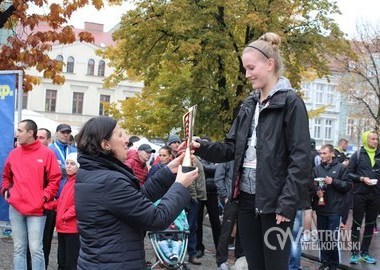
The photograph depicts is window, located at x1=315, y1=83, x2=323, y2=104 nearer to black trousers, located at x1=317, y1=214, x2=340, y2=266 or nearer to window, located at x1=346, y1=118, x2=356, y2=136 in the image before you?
window, located at x1=346, y1=118, x2=356, y2=136

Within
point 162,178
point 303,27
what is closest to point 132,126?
point 303,27

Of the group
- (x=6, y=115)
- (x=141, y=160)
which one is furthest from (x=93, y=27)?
(x=6, y=115)

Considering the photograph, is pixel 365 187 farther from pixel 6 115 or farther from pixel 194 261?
pixel 6 115

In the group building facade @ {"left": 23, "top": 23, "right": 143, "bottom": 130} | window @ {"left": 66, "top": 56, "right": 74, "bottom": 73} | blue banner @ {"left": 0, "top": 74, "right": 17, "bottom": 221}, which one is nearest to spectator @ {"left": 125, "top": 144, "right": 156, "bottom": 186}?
blue banner @ {"left": 0, "top": 74, "right": 17, "bottom": 221}

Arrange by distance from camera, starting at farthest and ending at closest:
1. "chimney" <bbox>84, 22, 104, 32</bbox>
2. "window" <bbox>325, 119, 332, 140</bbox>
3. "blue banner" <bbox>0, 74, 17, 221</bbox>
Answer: "window" <bbox>325, 119, 332, 140</bbox> < "chimney" <bbox>84, 22, 104, 32</bbox> < "blue banner" <bbox>0, 74, 17, 221</bbox>

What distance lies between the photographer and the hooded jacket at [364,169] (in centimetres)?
1001

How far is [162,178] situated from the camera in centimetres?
405

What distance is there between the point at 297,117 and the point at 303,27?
1814 centimetres

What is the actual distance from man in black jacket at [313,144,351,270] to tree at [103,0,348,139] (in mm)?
10005

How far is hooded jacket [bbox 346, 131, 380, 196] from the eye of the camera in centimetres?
1001

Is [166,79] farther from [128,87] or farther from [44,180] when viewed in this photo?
[128,87]

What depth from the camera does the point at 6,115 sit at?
771cm

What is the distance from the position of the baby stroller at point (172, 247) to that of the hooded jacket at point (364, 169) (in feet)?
11.4

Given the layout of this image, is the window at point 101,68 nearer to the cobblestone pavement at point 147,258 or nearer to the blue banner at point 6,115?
A: the cobblestone pavement at point 147,258
